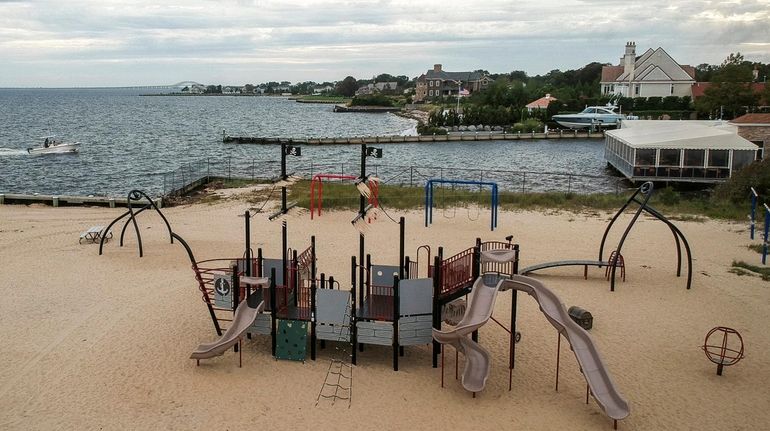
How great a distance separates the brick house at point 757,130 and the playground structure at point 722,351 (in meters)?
29.5

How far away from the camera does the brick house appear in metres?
39.7

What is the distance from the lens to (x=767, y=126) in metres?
39.5

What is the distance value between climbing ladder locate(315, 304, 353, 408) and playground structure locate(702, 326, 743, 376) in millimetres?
6940

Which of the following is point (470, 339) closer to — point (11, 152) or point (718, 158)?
point (718, 158)

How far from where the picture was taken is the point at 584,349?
12.0 m

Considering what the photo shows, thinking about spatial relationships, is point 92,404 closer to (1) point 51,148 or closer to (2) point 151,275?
(2) point 151,275

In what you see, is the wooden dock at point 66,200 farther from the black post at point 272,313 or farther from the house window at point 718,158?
the house window at point 718,158

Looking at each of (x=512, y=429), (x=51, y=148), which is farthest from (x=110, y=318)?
(x=51, y=148)

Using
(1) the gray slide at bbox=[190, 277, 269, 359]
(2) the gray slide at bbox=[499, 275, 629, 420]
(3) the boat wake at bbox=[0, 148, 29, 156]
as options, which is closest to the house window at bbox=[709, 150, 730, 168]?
(2) the gray slide at bbox=[499, 275, 629, 420]

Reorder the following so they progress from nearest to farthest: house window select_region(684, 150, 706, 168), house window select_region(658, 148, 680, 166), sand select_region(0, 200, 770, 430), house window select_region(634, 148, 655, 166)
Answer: sand select_region(0, 200, 770, 430)
house window select_region(684, 150, 706, 168)
house window select_region(658, 148, 680, 166)
house window select_region(634, 148, 655, 166)

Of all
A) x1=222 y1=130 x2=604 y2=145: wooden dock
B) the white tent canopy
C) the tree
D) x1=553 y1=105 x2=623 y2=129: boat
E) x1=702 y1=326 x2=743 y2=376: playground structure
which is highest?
the tree

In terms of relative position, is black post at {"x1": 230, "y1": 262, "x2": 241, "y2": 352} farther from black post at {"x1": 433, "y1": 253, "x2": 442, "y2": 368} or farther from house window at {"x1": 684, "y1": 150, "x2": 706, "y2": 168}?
house window at {"x1": 684, "y1": 150, "x2": 706, "y2": 168}

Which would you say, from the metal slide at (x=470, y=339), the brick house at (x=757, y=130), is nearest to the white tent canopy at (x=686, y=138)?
the brick house at (x=757, y=130)

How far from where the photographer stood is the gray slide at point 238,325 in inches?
513
